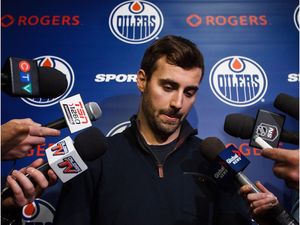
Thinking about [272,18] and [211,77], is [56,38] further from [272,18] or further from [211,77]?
[272,18]

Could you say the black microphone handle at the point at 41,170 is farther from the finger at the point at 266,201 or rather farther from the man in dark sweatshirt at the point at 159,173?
the finger at the point at 266,201

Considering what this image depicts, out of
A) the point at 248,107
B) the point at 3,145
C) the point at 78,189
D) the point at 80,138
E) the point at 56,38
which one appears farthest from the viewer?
the point at 56,38

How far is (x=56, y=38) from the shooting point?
1.64 meters

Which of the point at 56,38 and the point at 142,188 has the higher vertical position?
the point at 56,38

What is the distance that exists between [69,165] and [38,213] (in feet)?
2.14

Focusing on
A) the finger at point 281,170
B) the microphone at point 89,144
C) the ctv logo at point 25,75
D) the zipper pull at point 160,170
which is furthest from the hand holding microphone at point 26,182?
the finger at point 281,170

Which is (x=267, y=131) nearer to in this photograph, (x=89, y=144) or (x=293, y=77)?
(x=89, y=144)

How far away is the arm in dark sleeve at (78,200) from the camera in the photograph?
46.0 inches

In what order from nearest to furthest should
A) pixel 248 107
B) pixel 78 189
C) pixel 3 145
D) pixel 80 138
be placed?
pixel 3 145 < pixel 80 138 < pixel 78 189 < pixel 248 107

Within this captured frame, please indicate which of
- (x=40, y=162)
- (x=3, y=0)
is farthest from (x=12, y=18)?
(x=40, y=162)

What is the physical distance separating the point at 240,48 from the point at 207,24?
0.18 m

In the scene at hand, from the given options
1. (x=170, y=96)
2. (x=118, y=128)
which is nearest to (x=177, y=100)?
(x=170, y=96)

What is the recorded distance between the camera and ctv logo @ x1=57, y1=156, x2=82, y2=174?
0.91m

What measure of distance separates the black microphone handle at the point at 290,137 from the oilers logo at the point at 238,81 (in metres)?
0.73
